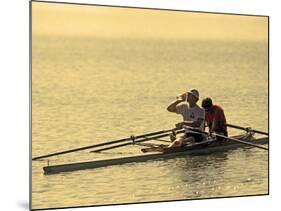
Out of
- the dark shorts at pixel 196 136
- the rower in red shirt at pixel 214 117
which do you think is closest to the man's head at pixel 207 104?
the rower in red shirt at pixel 214 117

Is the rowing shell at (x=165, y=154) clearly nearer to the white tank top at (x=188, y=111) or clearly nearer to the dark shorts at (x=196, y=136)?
the dark shorts at (x=196, y=136)

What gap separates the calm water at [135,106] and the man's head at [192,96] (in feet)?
0.09

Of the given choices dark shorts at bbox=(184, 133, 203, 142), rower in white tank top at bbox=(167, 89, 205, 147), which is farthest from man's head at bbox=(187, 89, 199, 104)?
dark shorts at bbox=(184, 133, 203, 142)

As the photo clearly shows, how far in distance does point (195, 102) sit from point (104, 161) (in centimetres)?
54

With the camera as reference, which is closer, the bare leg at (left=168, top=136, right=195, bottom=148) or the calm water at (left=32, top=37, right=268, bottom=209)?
the calm water at (left=32, top=37, right=268, bottom=209)

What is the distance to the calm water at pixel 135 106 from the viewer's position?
9.40 feet

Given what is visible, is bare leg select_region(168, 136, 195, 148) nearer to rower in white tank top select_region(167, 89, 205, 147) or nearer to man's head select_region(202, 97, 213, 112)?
rower in white tank top select_region(167, 89, 205, 147)

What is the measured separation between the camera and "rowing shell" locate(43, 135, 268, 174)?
2891 millimetres

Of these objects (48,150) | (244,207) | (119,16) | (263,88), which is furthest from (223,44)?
(48,150)

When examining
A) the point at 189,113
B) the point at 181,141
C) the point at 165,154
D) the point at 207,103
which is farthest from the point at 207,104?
the point at 165,154

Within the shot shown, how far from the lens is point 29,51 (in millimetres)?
2811

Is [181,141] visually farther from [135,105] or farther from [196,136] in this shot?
[135,105]

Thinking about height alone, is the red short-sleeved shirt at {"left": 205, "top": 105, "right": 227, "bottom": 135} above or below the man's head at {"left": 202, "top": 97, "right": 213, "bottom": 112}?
below

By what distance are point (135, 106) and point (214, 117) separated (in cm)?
42
